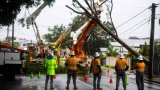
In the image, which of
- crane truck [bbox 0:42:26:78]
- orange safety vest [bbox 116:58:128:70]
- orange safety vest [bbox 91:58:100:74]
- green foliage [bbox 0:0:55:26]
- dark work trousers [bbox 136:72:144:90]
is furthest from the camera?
crane truck [bbox 0:42:26:78]

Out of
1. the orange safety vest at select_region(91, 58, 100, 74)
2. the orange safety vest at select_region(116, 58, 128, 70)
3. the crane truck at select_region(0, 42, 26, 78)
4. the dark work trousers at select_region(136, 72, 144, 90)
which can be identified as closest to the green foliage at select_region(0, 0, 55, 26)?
the crane truck at select_region(0, 42, 26, 78)

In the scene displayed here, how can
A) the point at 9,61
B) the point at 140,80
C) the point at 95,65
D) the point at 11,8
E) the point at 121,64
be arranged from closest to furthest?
the point at 140,80, the point at 121,64, the point at 95,65, the point at 11,8, the point at 9,61

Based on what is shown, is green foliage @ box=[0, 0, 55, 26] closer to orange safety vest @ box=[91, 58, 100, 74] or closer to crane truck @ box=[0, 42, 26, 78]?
crane truck @ box=[0, 42, 26, 78]

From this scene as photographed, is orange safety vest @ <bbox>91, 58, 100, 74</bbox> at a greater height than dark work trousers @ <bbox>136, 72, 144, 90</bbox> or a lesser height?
greater

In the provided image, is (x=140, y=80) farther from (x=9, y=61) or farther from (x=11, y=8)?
(x=9, y=61)

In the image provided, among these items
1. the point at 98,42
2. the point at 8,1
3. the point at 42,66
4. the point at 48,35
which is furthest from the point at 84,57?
the point at 48,35

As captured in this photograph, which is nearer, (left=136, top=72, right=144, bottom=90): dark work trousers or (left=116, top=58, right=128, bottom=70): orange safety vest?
(left=136, top=72, right=144, bottom=90): dark work trousers

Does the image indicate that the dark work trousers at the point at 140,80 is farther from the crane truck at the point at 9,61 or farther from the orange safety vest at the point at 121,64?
the crane truck at the point at 9,61

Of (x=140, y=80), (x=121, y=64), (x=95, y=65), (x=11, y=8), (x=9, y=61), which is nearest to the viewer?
(x=140, y=80)

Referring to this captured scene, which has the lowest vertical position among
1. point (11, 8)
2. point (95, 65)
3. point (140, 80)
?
point (140, 80)

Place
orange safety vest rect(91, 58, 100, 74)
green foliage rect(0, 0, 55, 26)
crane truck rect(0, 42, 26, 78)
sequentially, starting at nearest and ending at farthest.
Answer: orange safety vest rect(91, 58, 100, 74), green foliage rect(0, 0, 55, 26), crane truck rect(0, 42, 26, 78)

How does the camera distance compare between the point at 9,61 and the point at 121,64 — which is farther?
the point at 9,61

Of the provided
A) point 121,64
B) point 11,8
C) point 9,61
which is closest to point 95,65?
point 121,64

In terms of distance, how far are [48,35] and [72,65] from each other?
378 ft
